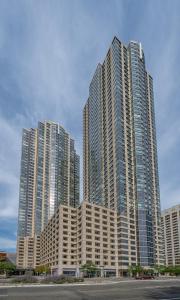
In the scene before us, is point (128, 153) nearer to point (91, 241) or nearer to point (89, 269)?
point (91, 241)

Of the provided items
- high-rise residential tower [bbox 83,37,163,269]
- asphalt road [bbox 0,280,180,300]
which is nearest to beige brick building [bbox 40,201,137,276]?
high-rise residential tower [bbox 83,37,163,269]

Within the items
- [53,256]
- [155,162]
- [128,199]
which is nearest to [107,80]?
[155,162]

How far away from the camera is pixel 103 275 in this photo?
459 ft

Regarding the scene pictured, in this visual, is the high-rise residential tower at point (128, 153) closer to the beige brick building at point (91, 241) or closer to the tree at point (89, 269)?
the beige brick building at point (91, 241)

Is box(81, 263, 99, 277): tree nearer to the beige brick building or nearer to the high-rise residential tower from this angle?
the beige brick building

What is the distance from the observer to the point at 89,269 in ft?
424

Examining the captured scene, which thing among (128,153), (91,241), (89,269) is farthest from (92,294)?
(128,153)

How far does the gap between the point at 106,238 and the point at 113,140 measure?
51.9m

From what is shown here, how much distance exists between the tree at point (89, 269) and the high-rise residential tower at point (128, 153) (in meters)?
19.1

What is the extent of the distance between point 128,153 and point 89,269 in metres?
64.3

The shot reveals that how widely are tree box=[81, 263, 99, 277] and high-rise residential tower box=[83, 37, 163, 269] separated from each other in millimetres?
19059

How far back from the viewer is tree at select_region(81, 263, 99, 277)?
12900 centimetres

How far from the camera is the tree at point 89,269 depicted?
129 metres

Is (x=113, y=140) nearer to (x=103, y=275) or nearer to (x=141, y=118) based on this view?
(x=141, y=118)
